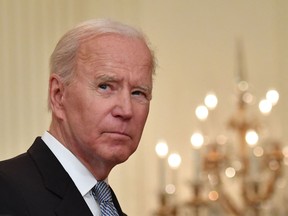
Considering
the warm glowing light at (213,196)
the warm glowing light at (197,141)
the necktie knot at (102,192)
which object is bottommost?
the warm glowing light at (213,196)

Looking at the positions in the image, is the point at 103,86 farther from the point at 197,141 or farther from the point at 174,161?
the point at 174,161

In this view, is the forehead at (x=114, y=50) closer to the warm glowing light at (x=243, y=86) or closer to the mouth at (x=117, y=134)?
the mouth at (x=117, y=134)

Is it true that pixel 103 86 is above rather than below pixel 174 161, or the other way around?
above

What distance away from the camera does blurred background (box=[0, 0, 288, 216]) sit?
5863 mm

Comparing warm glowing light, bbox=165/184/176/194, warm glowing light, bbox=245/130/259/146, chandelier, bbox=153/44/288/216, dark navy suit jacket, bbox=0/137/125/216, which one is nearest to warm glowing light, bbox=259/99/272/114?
chandelier, bbox=153/44/288/216

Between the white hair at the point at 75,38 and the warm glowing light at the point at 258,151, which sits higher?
the white hair at the point at 75,38

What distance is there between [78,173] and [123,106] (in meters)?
0.19

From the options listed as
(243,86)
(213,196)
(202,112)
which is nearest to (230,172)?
(213,196)

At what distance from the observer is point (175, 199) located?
6051 mm

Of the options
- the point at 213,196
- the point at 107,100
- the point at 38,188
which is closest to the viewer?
the point at 38,188

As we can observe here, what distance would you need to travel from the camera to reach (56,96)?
7.39 feet

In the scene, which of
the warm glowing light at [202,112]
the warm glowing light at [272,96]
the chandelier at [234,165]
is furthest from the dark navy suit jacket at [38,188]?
the warm glowing light at [272,96]

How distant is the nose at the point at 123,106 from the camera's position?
7.04ft

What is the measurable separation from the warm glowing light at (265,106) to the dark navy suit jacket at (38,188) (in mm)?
3972
